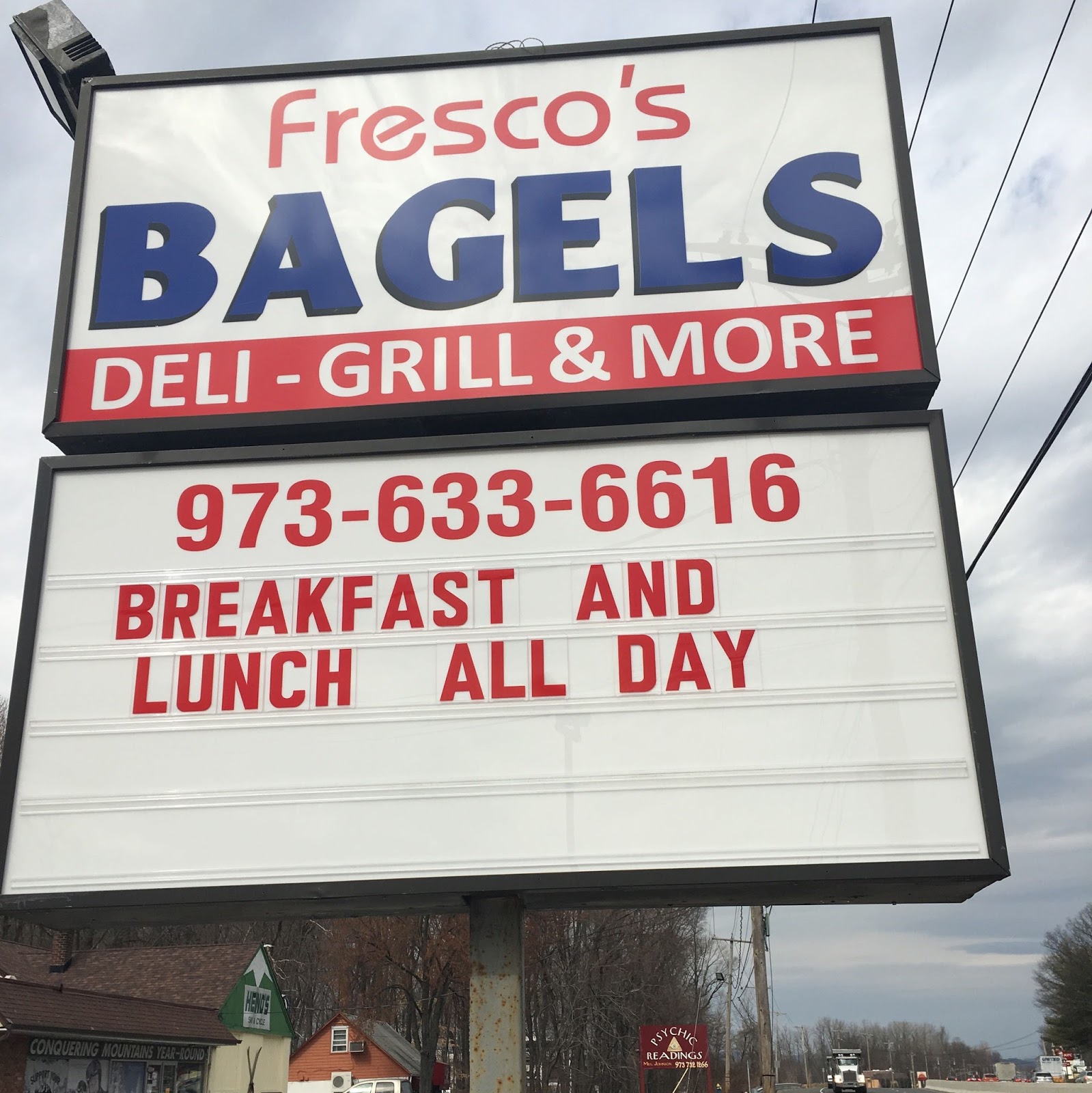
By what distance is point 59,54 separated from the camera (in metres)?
7.63

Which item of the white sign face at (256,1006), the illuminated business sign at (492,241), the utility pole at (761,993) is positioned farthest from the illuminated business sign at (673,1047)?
the illuminated business sign at (492,241)

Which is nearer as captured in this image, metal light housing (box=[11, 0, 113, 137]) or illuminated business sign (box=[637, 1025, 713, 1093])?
metal light housing (box=[11, 0, 113, 137])

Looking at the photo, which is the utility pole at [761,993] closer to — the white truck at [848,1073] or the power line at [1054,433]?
the power line at [1054,433]

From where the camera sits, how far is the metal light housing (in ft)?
25.1

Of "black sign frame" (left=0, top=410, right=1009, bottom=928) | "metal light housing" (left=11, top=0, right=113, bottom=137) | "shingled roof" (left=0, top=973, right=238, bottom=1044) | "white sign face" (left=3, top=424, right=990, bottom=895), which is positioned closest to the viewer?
"black sign frame" (left=0, top=410, right=1009, bottom=928)

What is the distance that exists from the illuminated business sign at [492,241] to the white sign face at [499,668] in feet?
1.46

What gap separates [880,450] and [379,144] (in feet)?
11.3

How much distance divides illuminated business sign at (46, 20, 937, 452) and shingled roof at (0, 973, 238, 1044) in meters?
14.6

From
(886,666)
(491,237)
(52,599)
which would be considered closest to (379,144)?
(491,237)

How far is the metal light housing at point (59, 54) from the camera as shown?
765 cm

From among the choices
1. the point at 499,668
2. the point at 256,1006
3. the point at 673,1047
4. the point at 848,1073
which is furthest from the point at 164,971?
the point at 848,1073

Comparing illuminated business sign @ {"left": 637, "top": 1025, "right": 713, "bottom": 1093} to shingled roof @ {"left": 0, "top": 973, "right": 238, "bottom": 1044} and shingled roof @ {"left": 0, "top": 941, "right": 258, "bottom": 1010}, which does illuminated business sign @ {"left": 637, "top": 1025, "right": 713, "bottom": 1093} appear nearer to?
shingled roof @ {"left": 0, "top": 973, "right": 238, "bottom": 1044}

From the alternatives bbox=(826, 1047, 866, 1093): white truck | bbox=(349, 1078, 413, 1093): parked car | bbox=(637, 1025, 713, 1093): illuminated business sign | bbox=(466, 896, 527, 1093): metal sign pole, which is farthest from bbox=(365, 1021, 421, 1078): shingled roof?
bbox=(466, 896, 527, 1093): metal sign pole

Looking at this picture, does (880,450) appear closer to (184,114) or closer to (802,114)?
(802,114)
